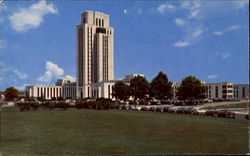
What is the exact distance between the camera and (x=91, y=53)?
439 feet

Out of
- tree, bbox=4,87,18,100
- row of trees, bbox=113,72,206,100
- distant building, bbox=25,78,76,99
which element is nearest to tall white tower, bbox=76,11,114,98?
distant building, bbox=25,78,76,99

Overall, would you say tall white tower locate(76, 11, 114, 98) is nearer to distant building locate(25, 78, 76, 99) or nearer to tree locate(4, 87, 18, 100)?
distant building locate(25, 78, 76, 99)

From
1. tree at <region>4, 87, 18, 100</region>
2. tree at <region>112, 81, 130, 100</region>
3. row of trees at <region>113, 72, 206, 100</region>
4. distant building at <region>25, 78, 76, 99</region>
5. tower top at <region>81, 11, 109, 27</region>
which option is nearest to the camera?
row of trees at <region>113, 72, 206, 100</region>

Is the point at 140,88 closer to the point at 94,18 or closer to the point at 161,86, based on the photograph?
the point at 161,86

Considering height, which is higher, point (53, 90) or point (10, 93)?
point (53, 90)

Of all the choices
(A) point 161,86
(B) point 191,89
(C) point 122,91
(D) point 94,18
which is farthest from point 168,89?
(D) point 94,18

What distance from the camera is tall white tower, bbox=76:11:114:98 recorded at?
131250 mm

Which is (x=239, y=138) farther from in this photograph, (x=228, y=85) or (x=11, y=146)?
(x=228, y=85)

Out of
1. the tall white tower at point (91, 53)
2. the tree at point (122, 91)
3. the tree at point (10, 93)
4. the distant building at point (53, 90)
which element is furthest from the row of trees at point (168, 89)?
the distant building at point (53, 90)

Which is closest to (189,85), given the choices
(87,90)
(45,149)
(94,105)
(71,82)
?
(94,105)

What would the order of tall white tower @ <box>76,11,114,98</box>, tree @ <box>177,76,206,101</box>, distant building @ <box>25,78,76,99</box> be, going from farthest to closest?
distant building @ <box>25,78,76,99</box>
tall white tower @ <box>76,11,114,98</box>
tree @ <box>177,76,206,101</box>

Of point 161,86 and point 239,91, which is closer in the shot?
point 161,86

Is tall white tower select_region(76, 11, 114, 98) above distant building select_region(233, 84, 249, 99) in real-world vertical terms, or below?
above

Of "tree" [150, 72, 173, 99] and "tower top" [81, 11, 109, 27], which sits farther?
"tower top" [81, 11, 109, 27]
